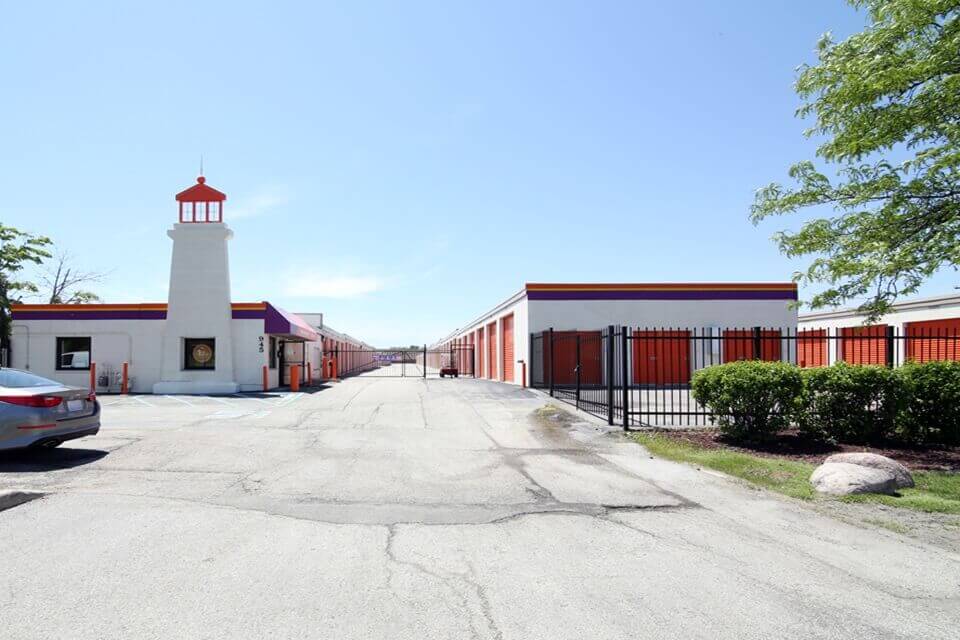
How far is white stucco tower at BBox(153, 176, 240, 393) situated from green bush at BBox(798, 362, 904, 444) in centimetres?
2083

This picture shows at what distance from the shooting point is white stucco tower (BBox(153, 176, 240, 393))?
80.7ft

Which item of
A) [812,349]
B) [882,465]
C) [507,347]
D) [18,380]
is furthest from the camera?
[507,347]

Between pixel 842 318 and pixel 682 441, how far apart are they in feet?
80.0

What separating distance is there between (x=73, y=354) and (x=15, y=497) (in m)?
22.8

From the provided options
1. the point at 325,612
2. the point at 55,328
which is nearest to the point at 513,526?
the point at 325,612

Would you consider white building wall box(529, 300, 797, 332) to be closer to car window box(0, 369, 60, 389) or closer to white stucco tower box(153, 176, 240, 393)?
white stucco tower box(153, 176, 240, 393)

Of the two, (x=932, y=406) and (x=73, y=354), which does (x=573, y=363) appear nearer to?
(x=932, y=406)

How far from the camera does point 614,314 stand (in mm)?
25969

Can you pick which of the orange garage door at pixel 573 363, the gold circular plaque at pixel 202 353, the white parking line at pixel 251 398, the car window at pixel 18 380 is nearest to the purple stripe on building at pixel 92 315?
the gold circular plaque at pixel 202 353

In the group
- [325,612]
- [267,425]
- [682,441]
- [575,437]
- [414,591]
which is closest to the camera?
[325,612]

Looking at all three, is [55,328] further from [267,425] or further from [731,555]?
[731,555]

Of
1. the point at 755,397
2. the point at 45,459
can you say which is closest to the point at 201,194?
the point at 45,459

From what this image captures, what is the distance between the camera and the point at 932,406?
10.5 m

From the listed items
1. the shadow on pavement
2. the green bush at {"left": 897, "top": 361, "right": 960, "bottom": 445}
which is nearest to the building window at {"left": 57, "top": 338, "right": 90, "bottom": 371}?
the shadow on pavement
